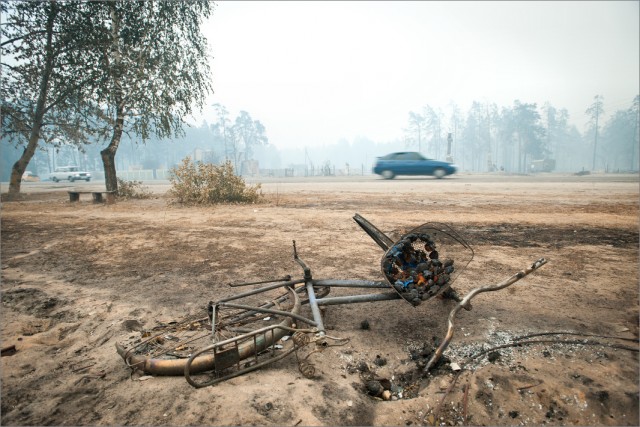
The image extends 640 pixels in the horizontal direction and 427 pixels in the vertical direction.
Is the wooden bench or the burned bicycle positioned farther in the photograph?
the wooden bench

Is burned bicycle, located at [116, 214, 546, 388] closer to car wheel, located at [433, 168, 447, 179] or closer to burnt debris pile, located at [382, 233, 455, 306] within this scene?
burnt debris pile, located at [382, 233, 455, 306]

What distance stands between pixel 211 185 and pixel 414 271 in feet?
32.7

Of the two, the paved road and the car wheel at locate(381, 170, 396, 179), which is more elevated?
the car wheel at locate(381, 170, 396, 179)

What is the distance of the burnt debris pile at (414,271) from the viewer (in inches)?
121

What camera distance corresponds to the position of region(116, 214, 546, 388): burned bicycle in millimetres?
2459

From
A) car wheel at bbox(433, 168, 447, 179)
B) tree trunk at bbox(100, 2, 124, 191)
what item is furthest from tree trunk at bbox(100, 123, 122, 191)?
car wheel at bbox(433, 168, 447, 179)

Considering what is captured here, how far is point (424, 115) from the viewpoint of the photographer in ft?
293

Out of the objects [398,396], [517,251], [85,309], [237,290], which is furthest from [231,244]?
[517,251]

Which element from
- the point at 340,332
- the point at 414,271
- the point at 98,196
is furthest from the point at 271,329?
the point at 98,196

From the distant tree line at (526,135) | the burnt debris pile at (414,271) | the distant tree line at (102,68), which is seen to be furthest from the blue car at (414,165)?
the distant tree line at (526,135)

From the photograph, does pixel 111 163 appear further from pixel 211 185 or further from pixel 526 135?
pixel 526 135

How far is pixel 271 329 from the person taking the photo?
263cm

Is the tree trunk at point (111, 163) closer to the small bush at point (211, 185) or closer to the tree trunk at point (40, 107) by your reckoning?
the small bush at point (211, 185)

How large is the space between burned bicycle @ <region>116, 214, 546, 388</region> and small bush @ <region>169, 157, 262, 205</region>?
8.48 m
